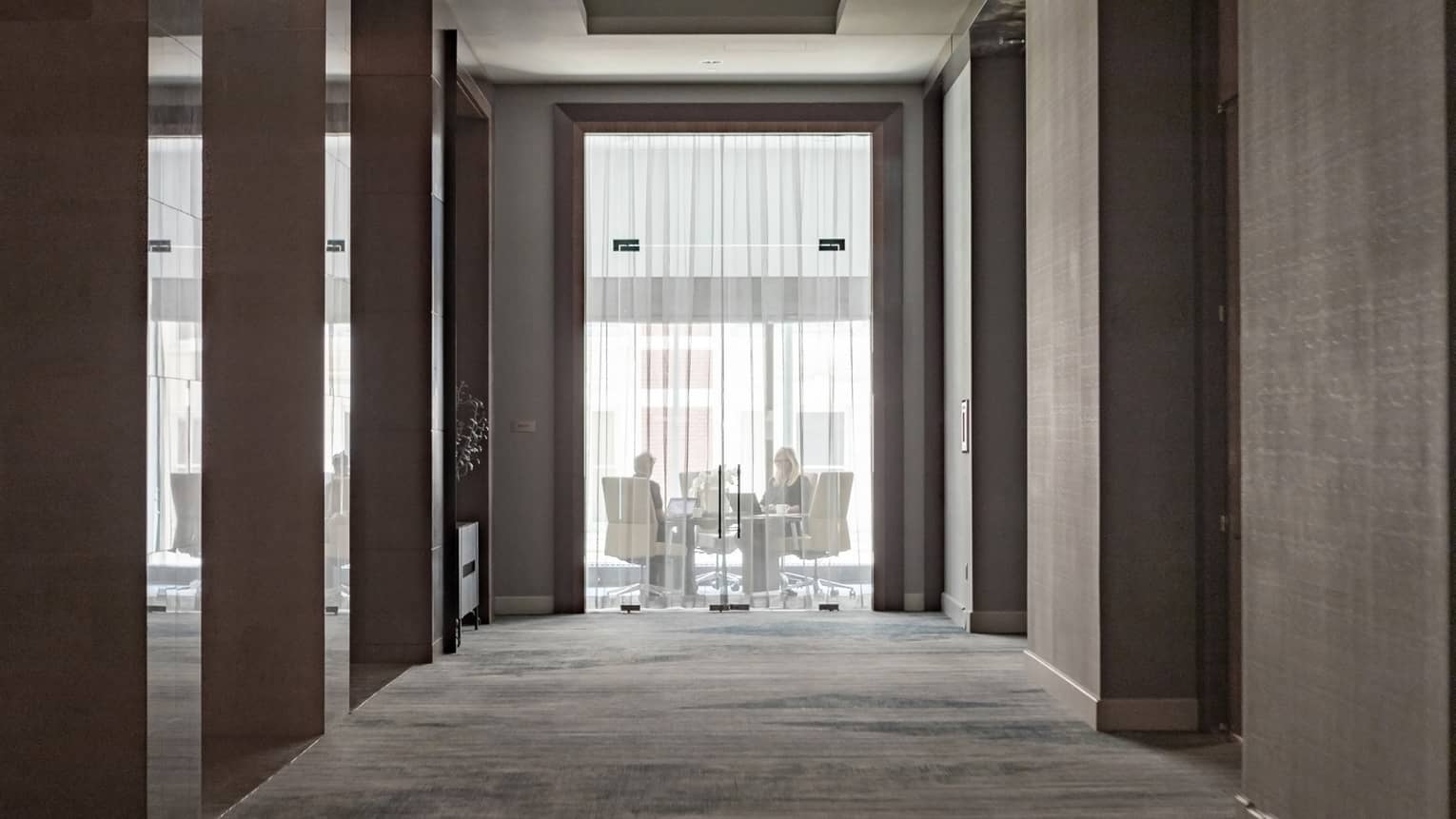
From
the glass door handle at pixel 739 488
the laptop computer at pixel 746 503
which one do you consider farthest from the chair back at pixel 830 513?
the glass door handle at pixel 739 488

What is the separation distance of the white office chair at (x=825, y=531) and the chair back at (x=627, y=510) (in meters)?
1.02

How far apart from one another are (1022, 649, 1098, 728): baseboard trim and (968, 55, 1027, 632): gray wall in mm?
1544

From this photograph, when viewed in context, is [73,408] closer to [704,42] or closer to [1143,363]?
[1143,363]

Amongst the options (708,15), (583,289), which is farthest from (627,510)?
(708,15)

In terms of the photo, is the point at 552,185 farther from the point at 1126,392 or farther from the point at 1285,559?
the point at 1285,559

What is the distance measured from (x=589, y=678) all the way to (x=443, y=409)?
1.79 meters

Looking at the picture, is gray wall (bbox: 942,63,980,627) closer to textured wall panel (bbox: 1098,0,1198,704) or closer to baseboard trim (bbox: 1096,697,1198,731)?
textured wall panel (bbox: 1098,0,1198,704)

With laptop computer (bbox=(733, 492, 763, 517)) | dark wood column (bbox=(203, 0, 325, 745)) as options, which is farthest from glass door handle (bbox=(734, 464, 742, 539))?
dark wood column (bbox=(203, 0, 325, 745))

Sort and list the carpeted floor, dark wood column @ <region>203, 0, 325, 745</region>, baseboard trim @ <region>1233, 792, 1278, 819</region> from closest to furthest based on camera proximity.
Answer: baseboard trim @ <region>1233, 792, 1278, 819</region>, the carpeted floor, dark wood column @ <region>203, 0, 325, 745</region>

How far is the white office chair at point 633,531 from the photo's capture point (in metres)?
8.71

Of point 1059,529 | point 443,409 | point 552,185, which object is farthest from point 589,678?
point 552,185

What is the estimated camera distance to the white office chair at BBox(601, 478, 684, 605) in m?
8.71

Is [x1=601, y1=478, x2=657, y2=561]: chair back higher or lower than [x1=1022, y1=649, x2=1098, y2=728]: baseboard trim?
higher

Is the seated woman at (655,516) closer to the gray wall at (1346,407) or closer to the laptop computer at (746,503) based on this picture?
the laptop computer at (746,503)
